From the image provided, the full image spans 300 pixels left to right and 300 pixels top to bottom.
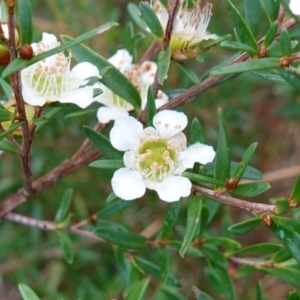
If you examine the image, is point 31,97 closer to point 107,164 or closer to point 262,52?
point 107,164

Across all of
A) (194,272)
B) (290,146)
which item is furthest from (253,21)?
(290,146)

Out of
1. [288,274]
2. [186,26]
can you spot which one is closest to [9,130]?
[186,26]

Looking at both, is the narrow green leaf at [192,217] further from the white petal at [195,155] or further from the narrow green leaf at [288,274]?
the narrow green leaf at [288,274]

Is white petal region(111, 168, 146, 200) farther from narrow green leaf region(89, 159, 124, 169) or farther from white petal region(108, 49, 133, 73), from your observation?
white petal region(108, 49, 133, 73)

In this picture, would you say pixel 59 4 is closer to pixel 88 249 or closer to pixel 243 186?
pixel 88 249

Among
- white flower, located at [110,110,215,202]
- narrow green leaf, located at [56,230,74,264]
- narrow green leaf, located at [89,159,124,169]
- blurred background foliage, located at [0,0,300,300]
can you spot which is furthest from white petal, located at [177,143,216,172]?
blurred background foliage, located at [0,0,300,300]

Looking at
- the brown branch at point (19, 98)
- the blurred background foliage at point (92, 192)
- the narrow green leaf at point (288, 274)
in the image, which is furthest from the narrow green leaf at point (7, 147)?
the blurred background foliage at point (92, 192)
